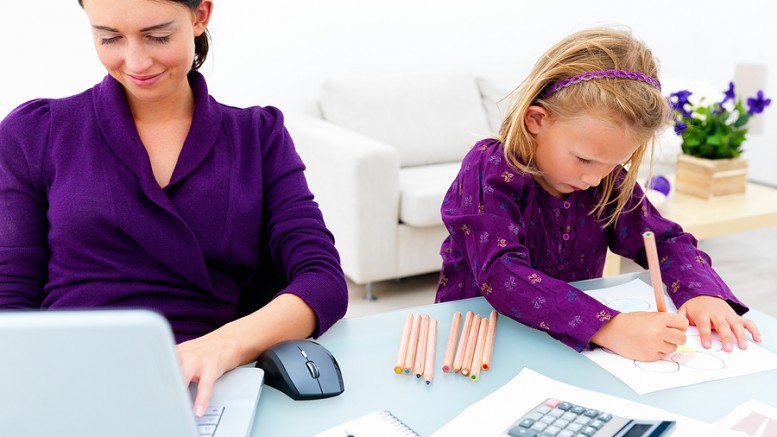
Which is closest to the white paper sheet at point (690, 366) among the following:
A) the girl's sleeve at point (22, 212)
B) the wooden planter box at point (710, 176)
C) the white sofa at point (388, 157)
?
the girl's sleeve at point (22, 212)

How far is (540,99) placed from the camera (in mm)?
1154

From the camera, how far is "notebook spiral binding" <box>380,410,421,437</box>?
0.75 m

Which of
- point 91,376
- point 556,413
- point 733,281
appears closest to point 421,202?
point 733,281

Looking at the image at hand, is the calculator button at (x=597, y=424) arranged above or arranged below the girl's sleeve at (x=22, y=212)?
below

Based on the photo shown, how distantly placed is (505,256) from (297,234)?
302 millimetres

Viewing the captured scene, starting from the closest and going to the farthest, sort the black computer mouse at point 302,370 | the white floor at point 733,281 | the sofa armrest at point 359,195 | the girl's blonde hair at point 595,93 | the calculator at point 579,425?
the calculator at point 579,425, the black computer mouse at point 302,370, the girl's blonde hair at point 595,93, the sofa armrest at point 359,195, the white floor at point 733,281

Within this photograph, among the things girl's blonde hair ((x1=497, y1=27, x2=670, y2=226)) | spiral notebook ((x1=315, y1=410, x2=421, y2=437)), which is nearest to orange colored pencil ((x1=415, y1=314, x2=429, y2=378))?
spiral notebook ((x1=315, y1=410, x2=421, y2=437))

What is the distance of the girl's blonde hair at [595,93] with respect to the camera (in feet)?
3.55

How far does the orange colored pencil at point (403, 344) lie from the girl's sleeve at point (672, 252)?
1.37 ft

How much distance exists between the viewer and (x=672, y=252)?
3.96 feet

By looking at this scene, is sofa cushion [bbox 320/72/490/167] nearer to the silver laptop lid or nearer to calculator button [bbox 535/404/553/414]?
calculator button [bbox 535/404/553/414]

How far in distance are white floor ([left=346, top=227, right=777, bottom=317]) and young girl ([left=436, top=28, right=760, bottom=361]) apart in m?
1.29

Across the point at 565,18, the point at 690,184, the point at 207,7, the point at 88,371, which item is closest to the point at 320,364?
the point at 88,371

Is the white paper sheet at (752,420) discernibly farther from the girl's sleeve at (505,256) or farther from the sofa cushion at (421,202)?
the sofa cushion at (421,202)
